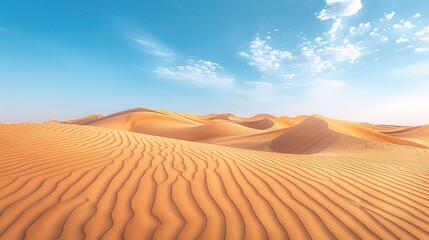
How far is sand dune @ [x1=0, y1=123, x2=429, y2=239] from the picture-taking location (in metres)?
2.12

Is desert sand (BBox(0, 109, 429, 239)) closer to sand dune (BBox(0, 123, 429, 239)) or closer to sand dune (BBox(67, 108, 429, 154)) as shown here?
sand dune (BBox(0, 123, 429, 239))

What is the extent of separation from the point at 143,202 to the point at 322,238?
1.68m

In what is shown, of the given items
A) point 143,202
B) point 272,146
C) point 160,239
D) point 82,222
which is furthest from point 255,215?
point 272,146

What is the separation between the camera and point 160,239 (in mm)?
1959

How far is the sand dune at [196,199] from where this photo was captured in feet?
6.94

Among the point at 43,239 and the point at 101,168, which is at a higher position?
the point at 101,168

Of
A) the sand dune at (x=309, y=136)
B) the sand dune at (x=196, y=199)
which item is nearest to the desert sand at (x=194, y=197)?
the sand dune at (x=196, y=199)

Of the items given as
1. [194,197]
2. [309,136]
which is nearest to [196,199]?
[194,197]

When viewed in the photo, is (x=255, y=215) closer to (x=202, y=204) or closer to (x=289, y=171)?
(x=202, y=204)

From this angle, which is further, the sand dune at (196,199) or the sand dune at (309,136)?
the sand dune at (309,136)

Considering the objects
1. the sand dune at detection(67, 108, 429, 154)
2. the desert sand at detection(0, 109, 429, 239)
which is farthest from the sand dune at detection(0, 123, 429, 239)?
the sand dune at detection(67, 108, 429, 154)

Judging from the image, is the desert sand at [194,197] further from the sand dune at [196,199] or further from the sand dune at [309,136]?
the sand dune at [309,136]

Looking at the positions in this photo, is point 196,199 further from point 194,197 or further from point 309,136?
point 309,136

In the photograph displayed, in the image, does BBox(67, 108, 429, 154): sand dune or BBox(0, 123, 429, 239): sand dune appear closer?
BBox(0, 123, 429, 239): sand dune
